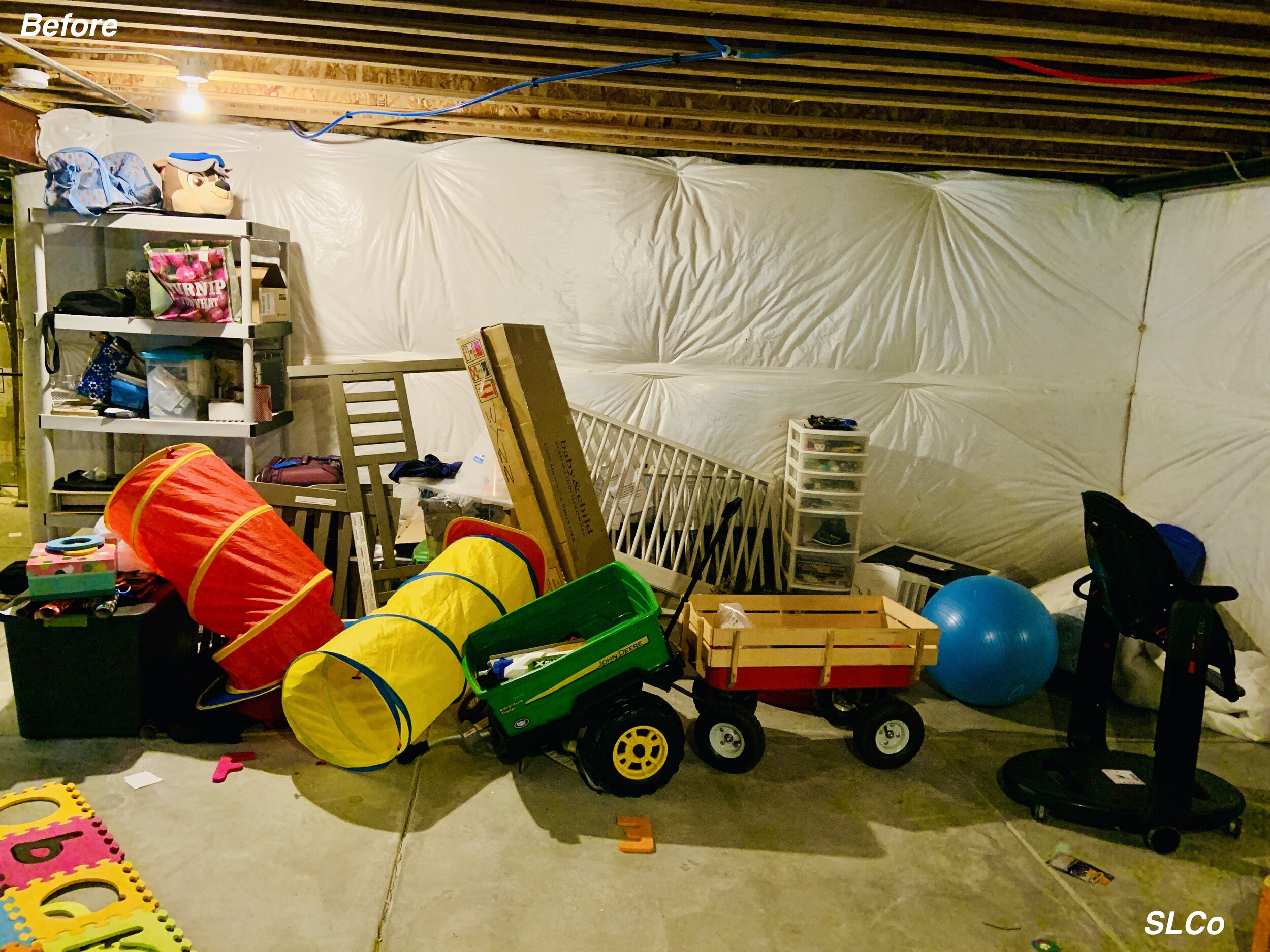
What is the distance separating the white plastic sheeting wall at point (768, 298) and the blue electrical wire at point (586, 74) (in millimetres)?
453

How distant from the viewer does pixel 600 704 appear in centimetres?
279

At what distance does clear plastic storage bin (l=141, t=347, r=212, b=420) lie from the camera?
403cm

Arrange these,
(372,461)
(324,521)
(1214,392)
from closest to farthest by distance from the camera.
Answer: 1. (372,461)
2. (324,521)
3. (1214,392)

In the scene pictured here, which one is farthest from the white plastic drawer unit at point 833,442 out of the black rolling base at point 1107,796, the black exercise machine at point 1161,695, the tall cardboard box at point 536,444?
the black rolling base at point 1107,796

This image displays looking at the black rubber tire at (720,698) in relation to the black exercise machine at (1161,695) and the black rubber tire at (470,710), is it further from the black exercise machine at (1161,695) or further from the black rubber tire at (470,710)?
the black exercise machine at (1161,695)

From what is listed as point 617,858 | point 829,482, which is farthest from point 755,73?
point 617,858

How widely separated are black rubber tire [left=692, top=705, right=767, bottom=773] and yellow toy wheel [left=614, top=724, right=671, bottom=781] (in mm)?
256

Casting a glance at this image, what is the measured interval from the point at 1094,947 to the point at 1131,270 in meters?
3.98

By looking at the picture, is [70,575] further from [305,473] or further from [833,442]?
[833,442]

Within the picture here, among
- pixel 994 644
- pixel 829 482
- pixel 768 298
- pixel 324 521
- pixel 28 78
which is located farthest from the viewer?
pixel 768 298

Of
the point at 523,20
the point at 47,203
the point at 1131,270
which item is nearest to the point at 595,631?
the point at 523,20

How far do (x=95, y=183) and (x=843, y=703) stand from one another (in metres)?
3.92

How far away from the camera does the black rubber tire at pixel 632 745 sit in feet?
9.02

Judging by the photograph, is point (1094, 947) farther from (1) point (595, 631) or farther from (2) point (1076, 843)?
(1) point (595, 631)
